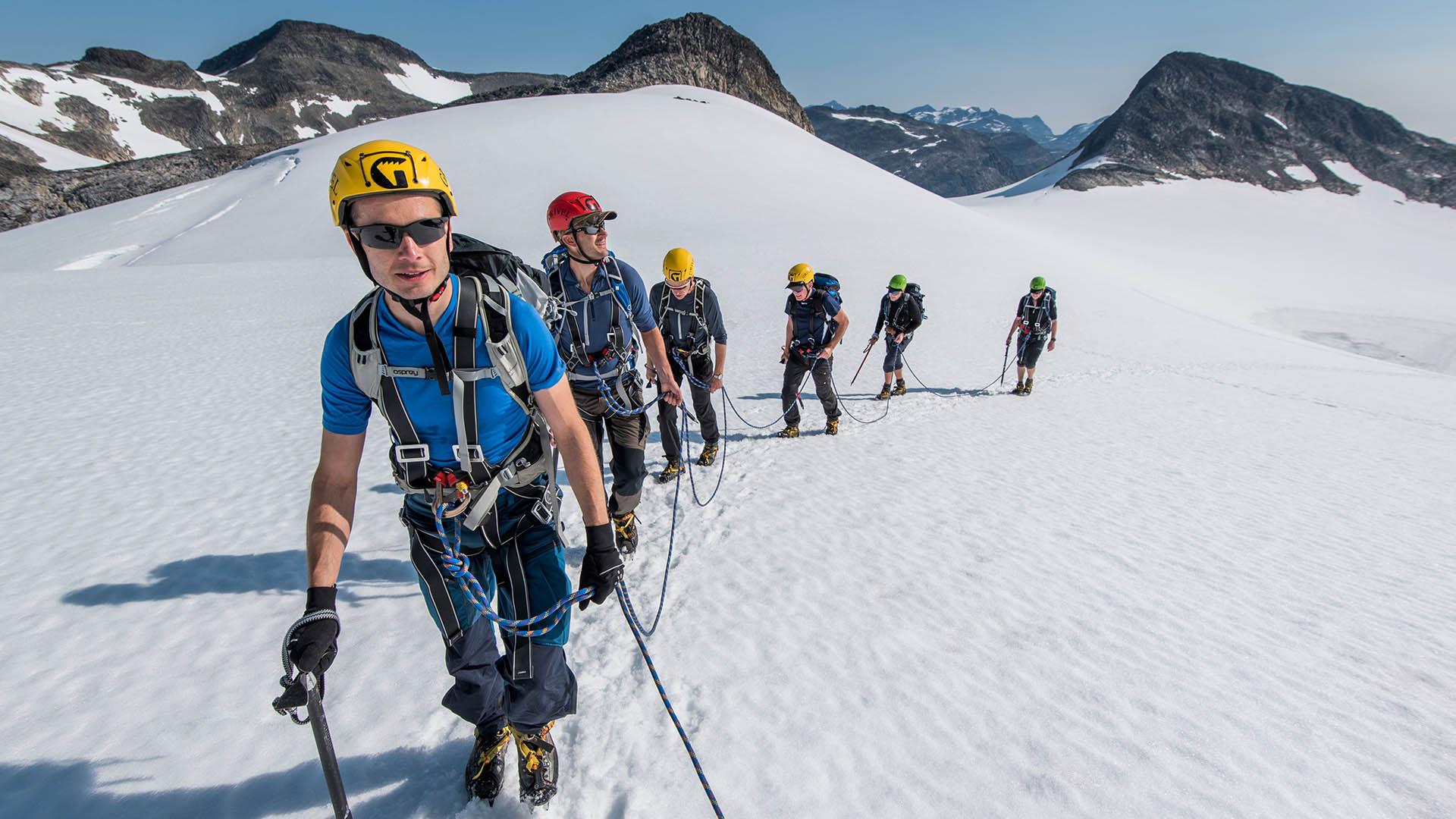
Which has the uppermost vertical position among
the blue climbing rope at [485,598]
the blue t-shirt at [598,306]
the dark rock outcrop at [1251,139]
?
the dark rock outcrop at [1251,139]

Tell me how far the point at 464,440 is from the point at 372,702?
95.5 inches

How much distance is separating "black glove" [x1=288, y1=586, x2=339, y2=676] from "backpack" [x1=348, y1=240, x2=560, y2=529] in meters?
0.50

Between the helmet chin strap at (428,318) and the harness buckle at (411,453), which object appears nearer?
the helmet chin strap at (428,318)

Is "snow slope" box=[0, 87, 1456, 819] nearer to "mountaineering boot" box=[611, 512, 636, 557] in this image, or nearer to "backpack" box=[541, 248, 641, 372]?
"mountaineering boot" box=[611, 512, 636, 557]

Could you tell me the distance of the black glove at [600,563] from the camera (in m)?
2.62

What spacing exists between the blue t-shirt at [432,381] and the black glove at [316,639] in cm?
64

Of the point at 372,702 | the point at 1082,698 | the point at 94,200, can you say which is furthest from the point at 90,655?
the point at 94,200

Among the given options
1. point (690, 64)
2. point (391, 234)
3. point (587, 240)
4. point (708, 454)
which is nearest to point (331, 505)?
point (391, 234)

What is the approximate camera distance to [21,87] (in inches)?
3868

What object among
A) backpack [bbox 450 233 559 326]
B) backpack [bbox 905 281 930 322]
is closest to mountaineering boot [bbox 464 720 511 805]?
backpack [bbox 450 233 559 326]

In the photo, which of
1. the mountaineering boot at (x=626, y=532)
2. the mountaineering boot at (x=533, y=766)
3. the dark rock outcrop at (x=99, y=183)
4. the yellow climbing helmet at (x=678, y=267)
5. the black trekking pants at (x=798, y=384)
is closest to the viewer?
the mountaineering boot at (x=533, y=766)

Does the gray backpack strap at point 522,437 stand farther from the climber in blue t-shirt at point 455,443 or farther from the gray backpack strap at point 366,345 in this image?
the gray backpack strap at point 366,345

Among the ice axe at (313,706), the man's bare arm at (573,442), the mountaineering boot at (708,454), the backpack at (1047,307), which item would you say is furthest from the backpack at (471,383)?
the backpack at (1047,307)

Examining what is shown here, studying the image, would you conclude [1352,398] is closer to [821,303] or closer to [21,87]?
[821,303]
